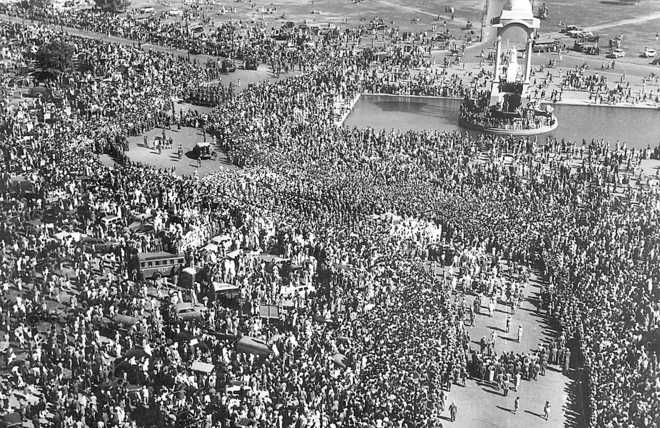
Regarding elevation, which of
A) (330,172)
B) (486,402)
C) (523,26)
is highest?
(523,26)

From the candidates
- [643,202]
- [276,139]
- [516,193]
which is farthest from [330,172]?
[643,202]

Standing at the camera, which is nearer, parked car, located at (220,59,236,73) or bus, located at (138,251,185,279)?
bus, located at (138,251,185,279)

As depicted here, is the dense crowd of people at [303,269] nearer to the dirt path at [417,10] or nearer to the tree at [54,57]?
the tree at [54,57]

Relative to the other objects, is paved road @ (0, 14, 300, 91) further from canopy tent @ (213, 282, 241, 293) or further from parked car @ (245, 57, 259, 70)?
canopy tent @ (213, 282, 241, 293)

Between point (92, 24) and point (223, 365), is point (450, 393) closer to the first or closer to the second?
point (223, 365)

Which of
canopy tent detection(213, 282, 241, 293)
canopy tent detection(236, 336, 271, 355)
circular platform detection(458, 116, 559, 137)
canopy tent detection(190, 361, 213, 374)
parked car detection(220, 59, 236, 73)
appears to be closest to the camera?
canopy tent detection(190, 361, 213, 374)

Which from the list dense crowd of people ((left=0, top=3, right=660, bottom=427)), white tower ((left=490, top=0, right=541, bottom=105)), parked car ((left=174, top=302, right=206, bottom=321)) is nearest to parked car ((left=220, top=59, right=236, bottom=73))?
dense crowd of people ((left=0, top=3, right=660, bottom=427))

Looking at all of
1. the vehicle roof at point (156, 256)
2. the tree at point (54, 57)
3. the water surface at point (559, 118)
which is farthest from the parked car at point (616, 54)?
the vehicle roof at point (156, 256)
